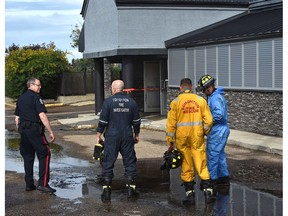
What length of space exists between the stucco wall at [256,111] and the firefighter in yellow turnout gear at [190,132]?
8.01 metres

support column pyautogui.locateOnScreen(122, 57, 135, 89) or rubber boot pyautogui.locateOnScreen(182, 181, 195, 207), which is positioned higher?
support column pyautogui.locateOnScreen(122, 57, 135, 89)

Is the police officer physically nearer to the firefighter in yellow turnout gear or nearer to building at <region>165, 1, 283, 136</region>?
the firefighter in yellow turnout gear

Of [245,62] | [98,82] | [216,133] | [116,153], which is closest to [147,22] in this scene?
[98,82]

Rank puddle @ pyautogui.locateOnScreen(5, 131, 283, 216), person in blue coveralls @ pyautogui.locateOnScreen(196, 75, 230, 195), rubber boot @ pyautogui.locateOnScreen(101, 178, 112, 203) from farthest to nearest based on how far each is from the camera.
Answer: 1. person in blue coveralls @ pyautogui.locateOnScreen(196, 75, 230, 195)
2. rubber boot @ pyautogui.locateOnScreen(101, 178, 112, 203)
3. puddle @ pyautogui.locateOnScreen(5, 131, 283, 216)

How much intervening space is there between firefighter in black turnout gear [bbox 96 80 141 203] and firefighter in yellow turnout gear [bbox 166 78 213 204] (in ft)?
2.40

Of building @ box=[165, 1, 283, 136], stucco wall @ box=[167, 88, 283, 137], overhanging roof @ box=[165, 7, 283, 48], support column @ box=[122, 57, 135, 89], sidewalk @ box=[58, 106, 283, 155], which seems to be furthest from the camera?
support column @ box=[122, 57, 135, 89]

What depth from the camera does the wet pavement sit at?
26.6 ft

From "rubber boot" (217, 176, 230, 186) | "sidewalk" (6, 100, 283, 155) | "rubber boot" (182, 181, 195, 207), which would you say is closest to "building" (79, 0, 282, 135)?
"sidewalk" (6, 100, 283, 155)

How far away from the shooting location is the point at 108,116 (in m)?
8.88

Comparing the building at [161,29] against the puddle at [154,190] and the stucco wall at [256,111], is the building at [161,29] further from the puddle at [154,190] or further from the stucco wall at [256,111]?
the puddle at [154,190]

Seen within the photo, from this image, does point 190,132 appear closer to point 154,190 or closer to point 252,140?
point 154,190

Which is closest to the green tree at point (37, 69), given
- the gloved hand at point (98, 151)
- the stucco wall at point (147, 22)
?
the stucco wall at point (147, 22)

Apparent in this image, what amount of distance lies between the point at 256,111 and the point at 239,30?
3.66m

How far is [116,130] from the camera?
8859mm
